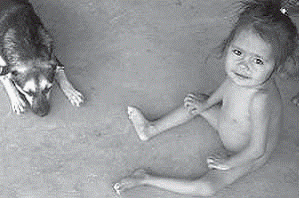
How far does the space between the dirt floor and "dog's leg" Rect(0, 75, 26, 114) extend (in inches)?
2.3

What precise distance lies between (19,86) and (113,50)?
73 cm

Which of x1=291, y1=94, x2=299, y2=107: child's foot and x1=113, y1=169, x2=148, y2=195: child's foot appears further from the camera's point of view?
x1=291, y1=94, x2=299, y2=107: child's foot

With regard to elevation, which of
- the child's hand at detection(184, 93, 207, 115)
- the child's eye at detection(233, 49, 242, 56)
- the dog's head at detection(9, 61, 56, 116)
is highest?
the child's eye at detection(233, 49, 242, 56)

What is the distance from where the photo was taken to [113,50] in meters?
2.83

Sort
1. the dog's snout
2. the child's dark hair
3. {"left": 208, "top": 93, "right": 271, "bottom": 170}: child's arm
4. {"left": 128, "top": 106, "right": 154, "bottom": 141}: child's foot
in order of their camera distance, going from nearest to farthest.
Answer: the child's dark hair → {"left": 208, "top": 93, "right": 271, "bottom": 170}: child's arm → the dog's snout → {"left": 128, "top": 106, "right": 154, "bottom": 141}: child's foot

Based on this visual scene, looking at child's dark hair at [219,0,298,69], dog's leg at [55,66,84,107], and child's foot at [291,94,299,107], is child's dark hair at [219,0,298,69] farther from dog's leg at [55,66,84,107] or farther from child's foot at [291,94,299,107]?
dog's leg at [55,66,84,107]

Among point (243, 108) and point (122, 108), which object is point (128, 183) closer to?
point (122, 108)

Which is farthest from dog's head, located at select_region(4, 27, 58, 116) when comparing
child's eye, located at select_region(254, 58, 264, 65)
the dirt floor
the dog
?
child's eye, located at select_region(254, 58, 264, 65)

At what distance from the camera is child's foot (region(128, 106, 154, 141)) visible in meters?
2.51

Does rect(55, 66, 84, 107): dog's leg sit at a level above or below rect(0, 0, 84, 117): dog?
below

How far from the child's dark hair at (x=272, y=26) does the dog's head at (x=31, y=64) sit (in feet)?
3.43

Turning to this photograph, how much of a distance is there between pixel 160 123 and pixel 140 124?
12 cm

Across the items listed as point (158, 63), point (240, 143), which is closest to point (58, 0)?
point (158, 63)

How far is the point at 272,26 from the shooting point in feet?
6.10
